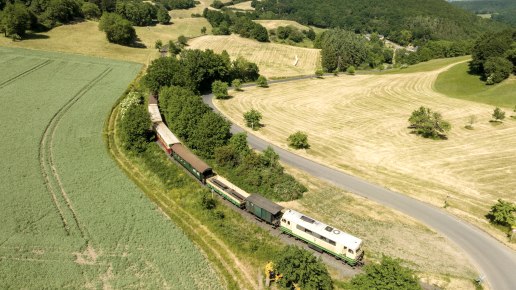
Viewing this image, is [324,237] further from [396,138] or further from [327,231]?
[396,138]

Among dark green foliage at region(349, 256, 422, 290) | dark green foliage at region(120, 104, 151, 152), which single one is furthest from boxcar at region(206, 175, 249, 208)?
dark green foliage at region(349, 256, 422, 290)

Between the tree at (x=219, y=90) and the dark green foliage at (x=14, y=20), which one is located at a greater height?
the dark green foliage at (x=14, y=20)

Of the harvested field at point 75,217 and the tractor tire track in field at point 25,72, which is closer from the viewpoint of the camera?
the harvested field at point 75,217

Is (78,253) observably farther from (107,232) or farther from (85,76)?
(85,76)

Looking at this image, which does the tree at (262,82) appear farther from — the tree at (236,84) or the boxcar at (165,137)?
the boxcar at (165,137)

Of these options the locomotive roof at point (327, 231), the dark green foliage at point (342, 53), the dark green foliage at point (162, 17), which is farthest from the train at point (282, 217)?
the dark green foliage at point (162, 17)

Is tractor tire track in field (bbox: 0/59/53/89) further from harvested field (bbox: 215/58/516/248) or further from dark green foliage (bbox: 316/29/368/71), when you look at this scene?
dark green foliage (bbox: 316/29/368/71)

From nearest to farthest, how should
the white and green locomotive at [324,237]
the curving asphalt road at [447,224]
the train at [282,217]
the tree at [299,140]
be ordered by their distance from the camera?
1. the white and green locomotive at [324,237]
2. the train at [282,217]
3. the curving asphalt road at [447,224]
4. the tree at [299,140]
